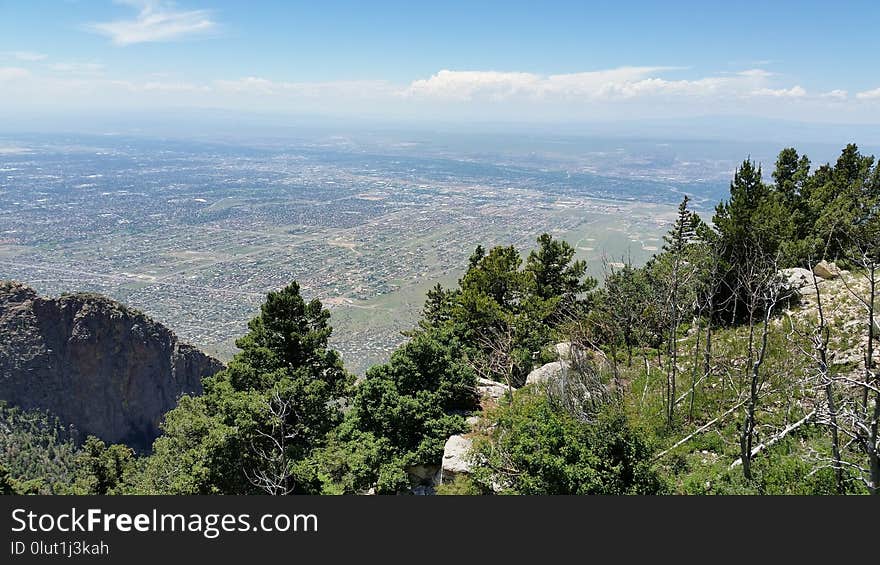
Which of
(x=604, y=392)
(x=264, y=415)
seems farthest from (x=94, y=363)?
(x=604, y=392)

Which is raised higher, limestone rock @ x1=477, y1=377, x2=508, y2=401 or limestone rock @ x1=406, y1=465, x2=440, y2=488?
limestone rock @ x1=477, y1=377, x2=508, y2=401

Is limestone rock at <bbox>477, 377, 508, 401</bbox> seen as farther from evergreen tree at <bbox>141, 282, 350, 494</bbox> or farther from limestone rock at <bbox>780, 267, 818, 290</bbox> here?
limestone rock at <bbox>780, 267, 818, 290</bbox>

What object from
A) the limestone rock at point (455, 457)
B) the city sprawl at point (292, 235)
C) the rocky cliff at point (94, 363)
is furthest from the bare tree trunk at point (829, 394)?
the rocky cliff at point (94, 363)

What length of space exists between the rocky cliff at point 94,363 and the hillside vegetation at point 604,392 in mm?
34784

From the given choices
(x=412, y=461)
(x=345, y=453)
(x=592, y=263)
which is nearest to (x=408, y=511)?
(x=412, y=461)

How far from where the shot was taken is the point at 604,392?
10227mm

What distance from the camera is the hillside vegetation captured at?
8164 mm

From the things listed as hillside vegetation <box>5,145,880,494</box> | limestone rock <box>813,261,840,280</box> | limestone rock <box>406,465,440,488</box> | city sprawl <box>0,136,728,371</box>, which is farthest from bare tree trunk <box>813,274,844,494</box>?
city sprawl <box>0,136,728,371</box>

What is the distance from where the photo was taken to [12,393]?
48156 millimetres

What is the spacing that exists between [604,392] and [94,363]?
6033 cm

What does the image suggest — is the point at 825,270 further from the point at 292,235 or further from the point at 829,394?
the point at 292,235

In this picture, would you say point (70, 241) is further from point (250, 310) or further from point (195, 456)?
point (195, 456)

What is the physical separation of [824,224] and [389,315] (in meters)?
53.2

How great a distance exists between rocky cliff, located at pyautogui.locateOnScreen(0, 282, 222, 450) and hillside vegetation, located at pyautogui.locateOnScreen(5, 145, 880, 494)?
34.8 m
